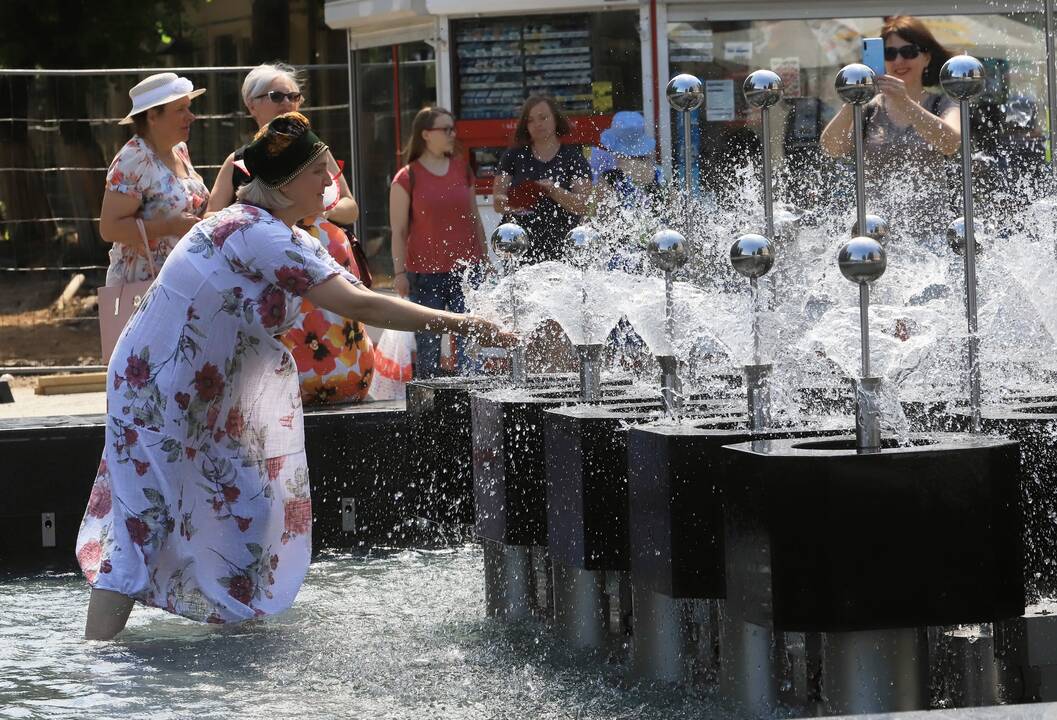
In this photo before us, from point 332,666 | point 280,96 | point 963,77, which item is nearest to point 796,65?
point 280,96

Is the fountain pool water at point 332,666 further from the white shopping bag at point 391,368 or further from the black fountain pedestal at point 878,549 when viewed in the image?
the white shopping bag at point 391,368

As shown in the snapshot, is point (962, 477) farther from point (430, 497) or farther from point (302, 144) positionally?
point (430, 497)

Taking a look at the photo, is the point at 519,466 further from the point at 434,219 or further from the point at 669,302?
the point at 434,219

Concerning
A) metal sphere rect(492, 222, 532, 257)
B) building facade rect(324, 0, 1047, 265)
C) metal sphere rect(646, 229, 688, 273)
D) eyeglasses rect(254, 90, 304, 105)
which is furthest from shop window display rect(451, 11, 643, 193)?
metal sphere rect(646, 229, 688, 273)

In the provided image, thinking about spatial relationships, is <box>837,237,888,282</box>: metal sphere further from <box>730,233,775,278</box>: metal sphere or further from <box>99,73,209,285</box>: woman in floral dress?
<box>99,73,209,285</box>: woman in floral dress

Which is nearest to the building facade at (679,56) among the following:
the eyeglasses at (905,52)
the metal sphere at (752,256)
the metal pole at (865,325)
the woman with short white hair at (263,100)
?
the eyeglasses at (905,52)

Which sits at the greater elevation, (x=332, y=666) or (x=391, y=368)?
(x=391, y=368)

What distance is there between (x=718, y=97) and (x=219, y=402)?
6.14 m

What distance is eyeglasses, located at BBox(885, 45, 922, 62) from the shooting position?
7500 mm

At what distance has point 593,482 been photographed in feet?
15.1

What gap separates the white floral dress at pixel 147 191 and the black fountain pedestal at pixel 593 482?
2941 millimetres

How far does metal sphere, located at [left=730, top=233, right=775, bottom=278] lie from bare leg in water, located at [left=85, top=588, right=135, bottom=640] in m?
2.17

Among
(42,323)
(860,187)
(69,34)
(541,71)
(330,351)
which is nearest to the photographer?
(860,187)

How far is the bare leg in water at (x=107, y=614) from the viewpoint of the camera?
5.32 metres
